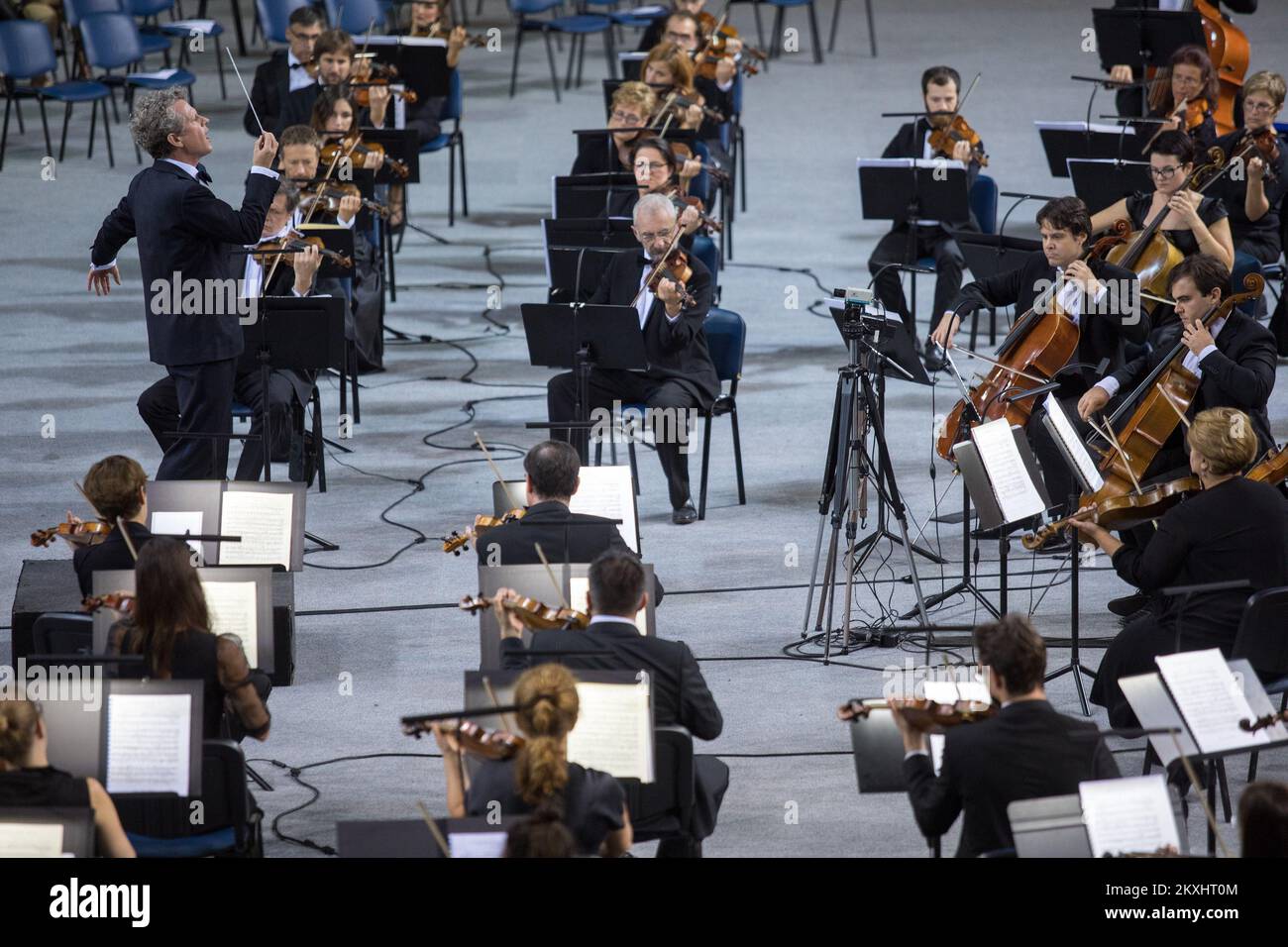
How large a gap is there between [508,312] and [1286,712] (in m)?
6.84

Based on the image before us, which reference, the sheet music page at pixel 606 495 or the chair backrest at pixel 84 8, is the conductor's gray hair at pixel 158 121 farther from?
the chair backrest at pixel 84 8

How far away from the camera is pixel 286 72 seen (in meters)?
10.2

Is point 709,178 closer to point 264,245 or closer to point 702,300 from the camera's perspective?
point 702,300

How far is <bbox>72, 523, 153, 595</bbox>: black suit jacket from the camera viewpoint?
5.19 m

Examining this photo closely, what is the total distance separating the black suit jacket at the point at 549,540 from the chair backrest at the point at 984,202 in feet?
16.7

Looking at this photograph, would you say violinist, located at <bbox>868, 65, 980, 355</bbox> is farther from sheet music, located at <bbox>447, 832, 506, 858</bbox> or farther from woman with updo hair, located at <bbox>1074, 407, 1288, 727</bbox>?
sheet music, located at <bbox>447, 832, 506, 858</bbox>

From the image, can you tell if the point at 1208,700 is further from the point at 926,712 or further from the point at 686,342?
the point at 686,342

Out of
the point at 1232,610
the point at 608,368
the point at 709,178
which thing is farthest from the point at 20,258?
the point at 1232,610

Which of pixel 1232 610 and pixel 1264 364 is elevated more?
pixel 1264 364

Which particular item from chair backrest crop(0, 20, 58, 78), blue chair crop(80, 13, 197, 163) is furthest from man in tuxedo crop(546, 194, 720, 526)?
chair backrest crop(0, 20, 58, 78)

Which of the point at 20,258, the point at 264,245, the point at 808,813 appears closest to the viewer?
the point at 808,813

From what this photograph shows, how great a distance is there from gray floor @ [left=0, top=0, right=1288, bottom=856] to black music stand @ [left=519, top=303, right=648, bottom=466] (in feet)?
2.47

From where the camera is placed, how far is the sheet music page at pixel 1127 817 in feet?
11.8

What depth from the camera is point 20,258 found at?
36.1ft
